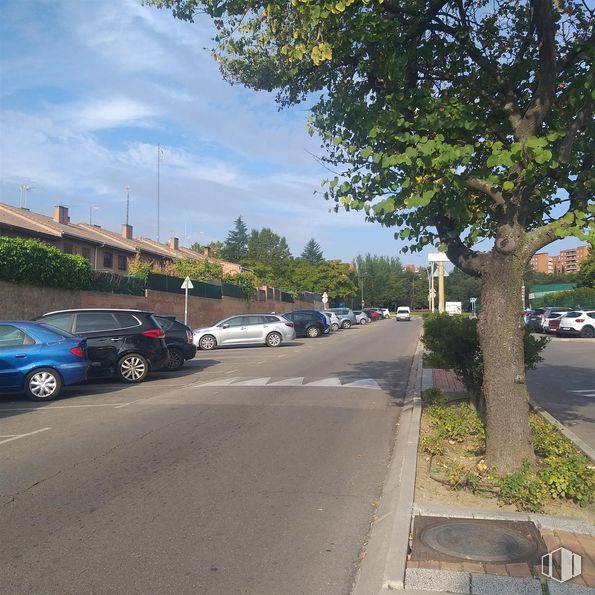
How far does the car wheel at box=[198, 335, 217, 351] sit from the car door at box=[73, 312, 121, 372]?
11791 mm

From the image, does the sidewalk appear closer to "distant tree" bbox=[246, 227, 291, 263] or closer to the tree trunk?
the tree trunk

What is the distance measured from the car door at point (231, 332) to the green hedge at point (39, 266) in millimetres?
5834

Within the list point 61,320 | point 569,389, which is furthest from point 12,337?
point 569,389

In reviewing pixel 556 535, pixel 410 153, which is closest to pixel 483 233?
pixel 410 153

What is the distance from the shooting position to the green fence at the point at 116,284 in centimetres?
2420

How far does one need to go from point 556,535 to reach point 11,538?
4.08 meters

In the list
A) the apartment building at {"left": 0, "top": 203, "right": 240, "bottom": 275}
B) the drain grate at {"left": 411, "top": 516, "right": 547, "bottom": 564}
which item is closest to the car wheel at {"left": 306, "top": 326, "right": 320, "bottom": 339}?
the apartment building at {"left": 0, "top": 203, "right": 240, "bottom": 275}

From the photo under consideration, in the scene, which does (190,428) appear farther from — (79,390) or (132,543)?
(79,390)

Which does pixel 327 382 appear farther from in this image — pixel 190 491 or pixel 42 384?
pixel 190 491

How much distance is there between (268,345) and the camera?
26391mm

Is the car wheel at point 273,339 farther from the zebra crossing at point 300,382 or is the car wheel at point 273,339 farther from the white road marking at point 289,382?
the white road marking at point 289,382

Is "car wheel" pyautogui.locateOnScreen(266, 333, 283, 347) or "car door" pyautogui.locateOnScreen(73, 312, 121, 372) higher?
"car door" pyautogui.locateOnScreen(73, 312, 121, 372)

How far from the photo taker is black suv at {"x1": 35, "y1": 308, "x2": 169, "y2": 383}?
1302 centimetres

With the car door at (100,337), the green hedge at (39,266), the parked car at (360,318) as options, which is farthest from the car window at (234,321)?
the parked car at (360,318)
